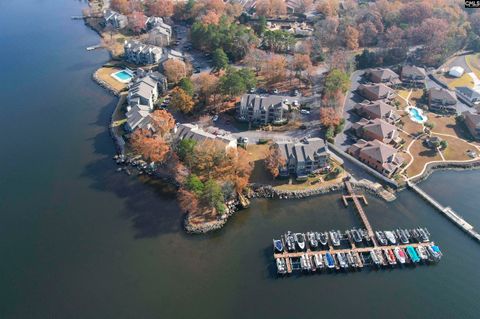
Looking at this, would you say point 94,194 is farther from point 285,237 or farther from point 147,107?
point 285,237

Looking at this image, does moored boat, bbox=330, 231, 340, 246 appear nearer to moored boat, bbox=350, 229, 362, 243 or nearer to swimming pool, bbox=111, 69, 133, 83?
moored boat, bbox=350, 229, 362, 243

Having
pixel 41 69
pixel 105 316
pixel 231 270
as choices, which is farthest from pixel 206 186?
pixel 41 69

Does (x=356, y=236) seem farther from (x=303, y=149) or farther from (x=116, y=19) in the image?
(x=116, y=19)

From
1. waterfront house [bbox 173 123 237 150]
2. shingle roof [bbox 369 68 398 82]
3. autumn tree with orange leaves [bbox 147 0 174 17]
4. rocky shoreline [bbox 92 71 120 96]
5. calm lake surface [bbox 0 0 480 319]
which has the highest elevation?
autumn tree with orange leaves [bbox 147 0 174 17]

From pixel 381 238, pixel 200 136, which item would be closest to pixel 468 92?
pixel 381 238

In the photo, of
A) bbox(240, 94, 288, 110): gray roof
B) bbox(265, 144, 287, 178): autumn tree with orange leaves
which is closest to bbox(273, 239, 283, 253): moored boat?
bbox(265, 144, 287, 178): autumn tree with orange leaves

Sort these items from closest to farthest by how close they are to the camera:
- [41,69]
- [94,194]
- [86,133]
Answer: [94,194], [86,133], [41,69]
